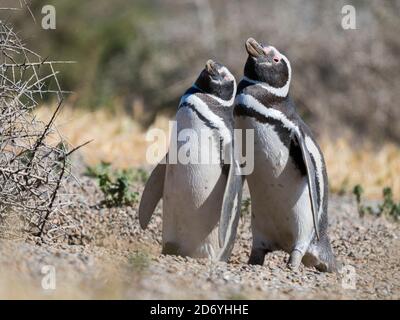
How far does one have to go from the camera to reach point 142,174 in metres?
8.07

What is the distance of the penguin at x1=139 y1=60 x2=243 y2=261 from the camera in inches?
211

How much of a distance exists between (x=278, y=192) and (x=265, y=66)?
29.9 inches

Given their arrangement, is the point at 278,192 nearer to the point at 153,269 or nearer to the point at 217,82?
the point at 217,82

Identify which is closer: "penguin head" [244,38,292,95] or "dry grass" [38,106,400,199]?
"penguin head" [244,38,292,95]

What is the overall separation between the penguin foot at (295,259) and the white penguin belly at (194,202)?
445 mm

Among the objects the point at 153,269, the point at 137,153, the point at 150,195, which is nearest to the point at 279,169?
the point at 150,195

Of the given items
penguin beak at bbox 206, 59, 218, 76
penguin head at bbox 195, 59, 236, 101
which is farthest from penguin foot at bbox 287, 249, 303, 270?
penguin beak at bbox 206, 59, 218, 76

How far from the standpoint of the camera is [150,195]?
5.80m

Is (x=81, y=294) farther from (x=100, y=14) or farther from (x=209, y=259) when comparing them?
(x=100, y=14)

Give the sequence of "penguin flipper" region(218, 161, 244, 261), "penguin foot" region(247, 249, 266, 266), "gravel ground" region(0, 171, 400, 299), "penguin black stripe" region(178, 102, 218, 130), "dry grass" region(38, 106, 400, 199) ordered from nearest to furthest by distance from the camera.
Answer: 1. "gravel ground" region(0, 171, 400, 299)
2. "penguin flipper" region(218, 161, 244, 261)
3. "penguin black stripe" region(178, 102, 218, 130)
4. "penguin foot" region(247, 249, 266, 266)
5. "dry grass" region(38, 106, 400, 199)

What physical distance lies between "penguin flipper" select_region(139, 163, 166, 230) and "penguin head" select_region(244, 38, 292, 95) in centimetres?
83

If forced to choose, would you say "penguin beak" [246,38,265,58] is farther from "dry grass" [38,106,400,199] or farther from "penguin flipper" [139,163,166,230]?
"dry grass" [38,106,400,199]

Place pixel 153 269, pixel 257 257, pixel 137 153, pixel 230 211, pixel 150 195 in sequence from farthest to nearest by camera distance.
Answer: pixel 137 153, pixel 150 195, pixel 257 257, pixel 230 211, pixel 153 269

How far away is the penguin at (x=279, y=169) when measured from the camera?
5402 mm
